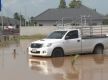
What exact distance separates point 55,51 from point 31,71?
5981mm

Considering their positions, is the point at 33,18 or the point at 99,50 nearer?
the point at 99,50

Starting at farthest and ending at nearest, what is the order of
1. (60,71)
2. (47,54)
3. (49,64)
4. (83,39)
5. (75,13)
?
1. (75,13)
2. (83,39)
3. (47,54)
4. (49,64)
5. (60,71)

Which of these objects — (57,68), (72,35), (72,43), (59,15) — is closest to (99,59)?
(72,43)

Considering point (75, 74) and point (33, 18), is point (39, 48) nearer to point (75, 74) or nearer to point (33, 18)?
point (75, 74)

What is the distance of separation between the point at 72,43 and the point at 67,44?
0.40 meters

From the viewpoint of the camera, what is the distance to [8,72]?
16.4 metres

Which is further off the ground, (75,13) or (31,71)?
(75,13)

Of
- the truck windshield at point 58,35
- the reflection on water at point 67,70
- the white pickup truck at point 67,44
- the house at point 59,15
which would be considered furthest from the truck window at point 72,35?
the house at point 59,15

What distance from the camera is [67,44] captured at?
76.2 ft

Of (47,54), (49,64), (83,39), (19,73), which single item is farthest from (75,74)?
(83,39)

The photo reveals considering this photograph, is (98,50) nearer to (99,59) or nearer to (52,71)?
(99,59)

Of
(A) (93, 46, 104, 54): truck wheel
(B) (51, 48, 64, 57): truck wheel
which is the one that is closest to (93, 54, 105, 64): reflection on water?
(A) (93, 46, 104, 54): truck wheel

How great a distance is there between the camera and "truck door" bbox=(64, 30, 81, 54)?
2328 cm

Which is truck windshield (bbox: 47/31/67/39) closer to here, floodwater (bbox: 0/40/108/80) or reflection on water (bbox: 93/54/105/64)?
reflection on water (bbox: 93/54/105/64)
